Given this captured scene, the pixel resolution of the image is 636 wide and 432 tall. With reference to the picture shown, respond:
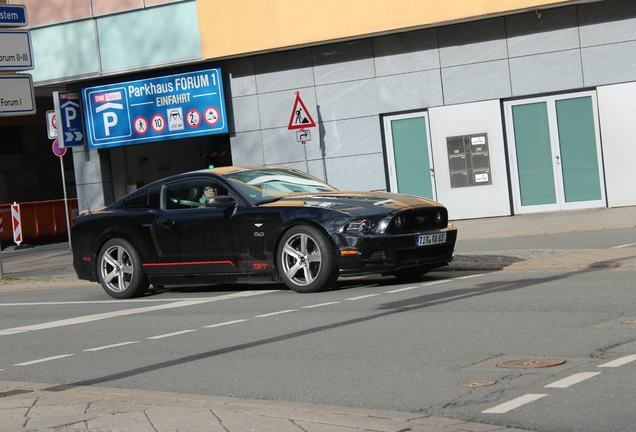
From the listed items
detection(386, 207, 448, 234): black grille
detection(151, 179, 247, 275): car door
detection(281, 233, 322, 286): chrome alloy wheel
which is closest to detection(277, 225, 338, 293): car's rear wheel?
detection(281, 233, 322, 286): chrome alloy wheel

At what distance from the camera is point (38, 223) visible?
31.8 metres

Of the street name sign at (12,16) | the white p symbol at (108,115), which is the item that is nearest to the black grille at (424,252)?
the street name sign at (12,16)

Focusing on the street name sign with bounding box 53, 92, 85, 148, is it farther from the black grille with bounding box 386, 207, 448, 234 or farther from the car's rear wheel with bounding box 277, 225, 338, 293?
the black grille with bounding box 386, 207, 448, 234

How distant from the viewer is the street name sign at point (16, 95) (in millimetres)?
17016

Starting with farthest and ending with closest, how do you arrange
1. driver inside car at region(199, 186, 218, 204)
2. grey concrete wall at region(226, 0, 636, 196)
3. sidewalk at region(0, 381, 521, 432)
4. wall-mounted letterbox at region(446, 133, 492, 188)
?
wall-mounted letterbox at region(446, 133, 492, 188)
grey concrete wall at region(226, 0, 636, 196)
driver inside car at region(199, 186, 218, 204)
sidewalk at region(0, 381, 521, 432)

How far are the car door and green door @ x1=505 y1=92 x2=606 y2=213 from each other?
10337 mm

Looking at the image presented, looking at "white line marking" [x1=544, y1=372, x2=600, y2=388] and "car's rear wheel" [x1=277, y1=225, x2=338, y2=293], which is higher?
"car's rear wheel" [x1=277, y1=225, x2=338, y2=293]

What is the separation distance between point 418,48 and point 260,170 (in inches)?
390

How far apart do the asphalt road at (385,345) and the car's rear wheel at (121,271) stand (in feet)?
1.67

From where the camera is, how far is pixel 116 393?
22.3ft

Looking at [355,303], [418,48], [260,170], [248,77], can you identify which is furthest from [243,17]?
[355,303]

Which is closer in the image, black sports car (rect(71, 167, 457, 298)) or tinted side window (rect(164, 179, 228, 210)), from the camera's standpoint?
black sports car (rect(71, 167, 457, 298))

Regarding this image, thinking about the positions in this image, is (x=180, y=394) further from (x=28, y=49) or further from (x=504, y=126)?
(x=504, y=126)

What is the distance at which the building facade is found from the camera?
20.6 m
